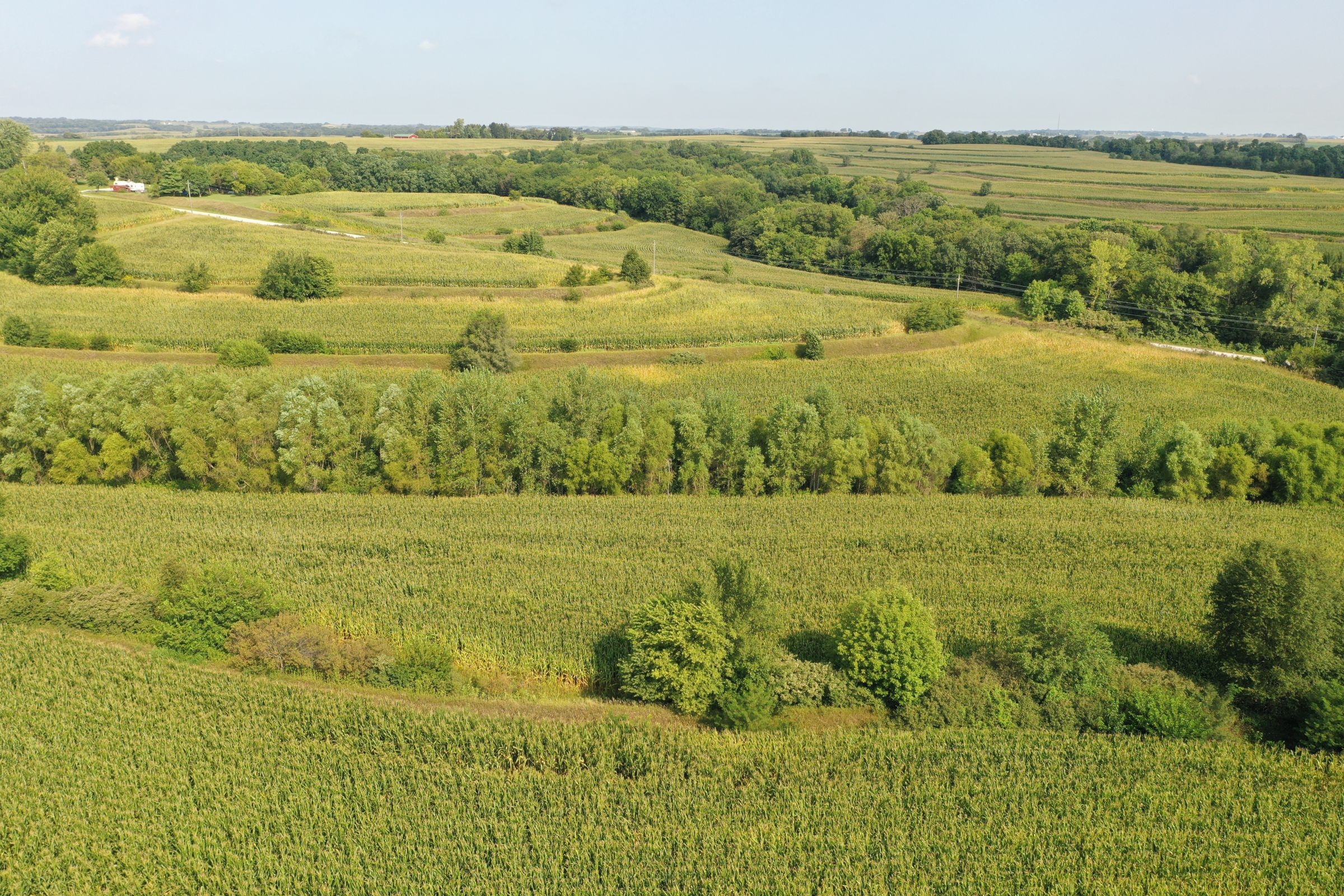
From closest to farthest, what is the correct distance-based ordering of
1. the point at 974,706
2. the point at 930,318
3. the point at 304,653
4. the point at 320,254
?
the point at 974,706 → the point at 304,653 → the point at 930,318 → the point at 320,254

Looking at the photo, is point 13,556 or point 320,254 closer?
point 13,556

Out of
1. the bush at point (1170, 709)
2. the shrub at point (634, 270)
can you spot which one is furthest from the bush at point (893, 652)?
the shrub at point (634, 270)

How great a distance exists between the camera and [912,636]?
1090 inches

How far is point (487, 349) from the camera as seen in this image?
58406 mm

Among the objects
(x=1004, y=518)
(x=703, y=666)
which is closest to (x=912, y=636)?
(x=703, y=666)

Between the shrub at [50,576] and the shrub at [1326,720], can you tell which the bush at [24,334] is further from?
the shrub at [1326,720]

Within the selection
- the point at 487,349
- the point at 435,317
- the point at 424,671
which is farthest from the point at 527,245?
the point at 424,671

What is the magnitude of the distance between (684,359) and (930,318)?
22539mm

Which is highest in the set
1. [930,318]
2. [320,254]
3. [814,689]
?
[320,254]

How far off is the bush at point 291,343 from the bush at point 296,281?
421 inches

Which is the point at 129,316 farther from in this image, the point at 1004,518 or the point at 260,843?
the point at 1004,518

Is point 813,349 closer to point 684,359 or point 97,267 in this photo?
point 684,359

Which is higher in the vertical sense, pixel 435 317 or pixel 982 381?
pixel 435 317

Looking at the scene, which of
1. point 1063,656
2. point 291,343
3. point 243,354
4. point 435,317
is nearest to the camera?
point 1063,656
